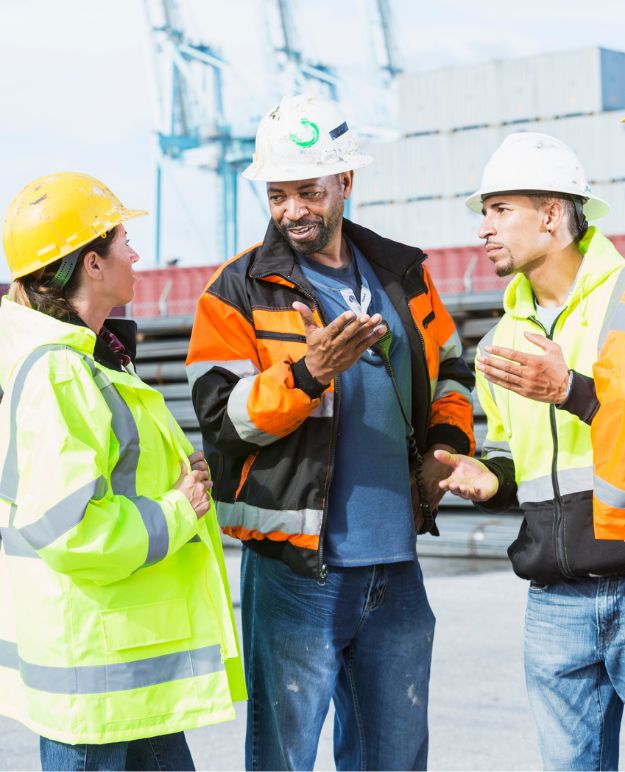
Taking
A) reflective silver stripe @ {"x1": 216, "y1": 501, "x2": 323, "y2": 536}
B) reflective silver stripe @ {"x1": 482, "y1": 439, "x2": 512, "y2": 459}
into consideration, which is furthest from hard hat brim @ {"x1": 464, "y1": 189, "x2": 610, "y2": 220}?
reflective silver stripe @ {"x1": 216, "y1": 501, "x2": 323, "y2": 536}

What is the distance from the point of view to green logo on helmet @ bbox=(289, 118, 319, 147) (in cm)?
329

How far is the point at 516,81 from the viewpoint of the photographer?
2406 cm

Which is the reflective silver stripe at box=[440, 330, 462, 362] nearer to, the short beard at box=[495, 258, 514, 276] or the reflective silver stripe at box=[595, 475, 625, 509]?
the short beard at box=[495, 258, 514, 276]

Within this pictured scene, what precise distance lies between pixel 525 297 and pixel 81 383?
1329 mm

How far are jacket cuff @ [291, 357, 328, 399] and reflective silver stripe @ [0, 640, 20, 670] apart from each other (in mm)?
967

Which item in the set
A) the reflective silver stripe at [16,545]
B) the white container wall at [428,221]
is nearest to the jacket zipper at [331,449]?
the reflective silver stripe at [16,545]

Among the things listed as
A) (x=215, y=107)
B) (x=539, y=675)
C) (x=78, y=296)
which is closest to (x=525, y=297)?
(x=539, y=675)

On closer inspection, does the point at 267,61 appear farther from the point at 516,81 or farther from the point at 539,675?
the point at 539,675

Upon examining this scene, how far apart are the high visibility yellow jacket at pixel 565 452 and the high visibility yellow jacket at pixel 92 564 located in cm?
88

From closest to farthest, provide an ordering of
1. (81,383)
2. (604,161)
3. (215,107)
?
(81,383) → (604,161) → (215,107)

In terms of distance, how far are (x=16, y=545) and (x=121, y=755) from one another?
559mm

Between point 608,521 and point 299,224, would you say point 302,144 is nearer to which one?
point 299,224

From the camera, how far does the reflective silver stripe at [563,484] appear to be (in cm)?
301

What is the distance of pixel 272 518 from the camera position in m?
3.19
